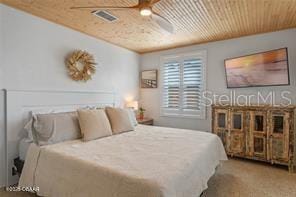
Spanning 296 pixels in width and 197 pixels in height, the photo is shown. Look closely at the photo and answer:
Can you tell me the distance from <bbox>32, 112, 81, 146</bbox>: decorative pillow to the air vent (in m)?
1.61

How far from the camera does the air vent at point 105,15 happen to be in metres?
2.86

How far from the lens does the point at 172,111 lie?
4.89m

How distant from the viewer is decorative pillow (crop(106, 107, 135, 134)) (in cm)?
318

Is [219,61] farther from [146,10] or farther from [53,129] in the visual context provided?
[53,129]

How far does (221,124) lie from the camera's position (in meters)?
3.88

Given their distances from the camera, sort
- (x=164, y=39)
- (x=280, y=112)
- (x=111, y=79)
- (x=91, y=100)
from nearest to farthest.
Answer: (x=280, y=112)
(x=91, y=100)
(x=164, y=39)
(x=111, y=79)

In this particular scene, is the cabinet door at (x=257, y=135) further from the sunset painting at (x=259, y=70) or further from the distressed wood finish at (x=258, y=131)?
the sunset painting at (x=259, y=70)

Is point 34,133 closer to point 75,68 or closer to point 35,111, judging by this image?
point 35,111

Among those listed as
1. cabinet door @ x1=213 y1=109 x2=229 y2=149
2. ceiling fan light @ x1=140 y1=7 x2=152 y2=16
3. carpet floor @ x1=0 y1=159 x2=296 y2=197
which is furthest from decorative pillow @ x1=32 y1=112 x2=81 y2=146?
cabinet door @ x1=213 y1=109 x2=229 y2=149

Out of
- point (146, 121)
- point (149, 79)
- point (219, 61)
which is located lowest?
point (146, 121)

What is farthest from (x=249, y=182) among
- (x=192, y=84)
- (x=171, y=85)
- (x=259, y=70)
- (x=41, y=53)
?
(x=41, y=53)

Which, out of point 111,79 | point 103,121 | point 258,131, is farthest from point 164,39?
point 258,131

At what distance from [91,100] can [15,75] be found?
4.56 ft

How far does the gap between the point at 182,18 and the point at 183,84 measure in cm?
196
